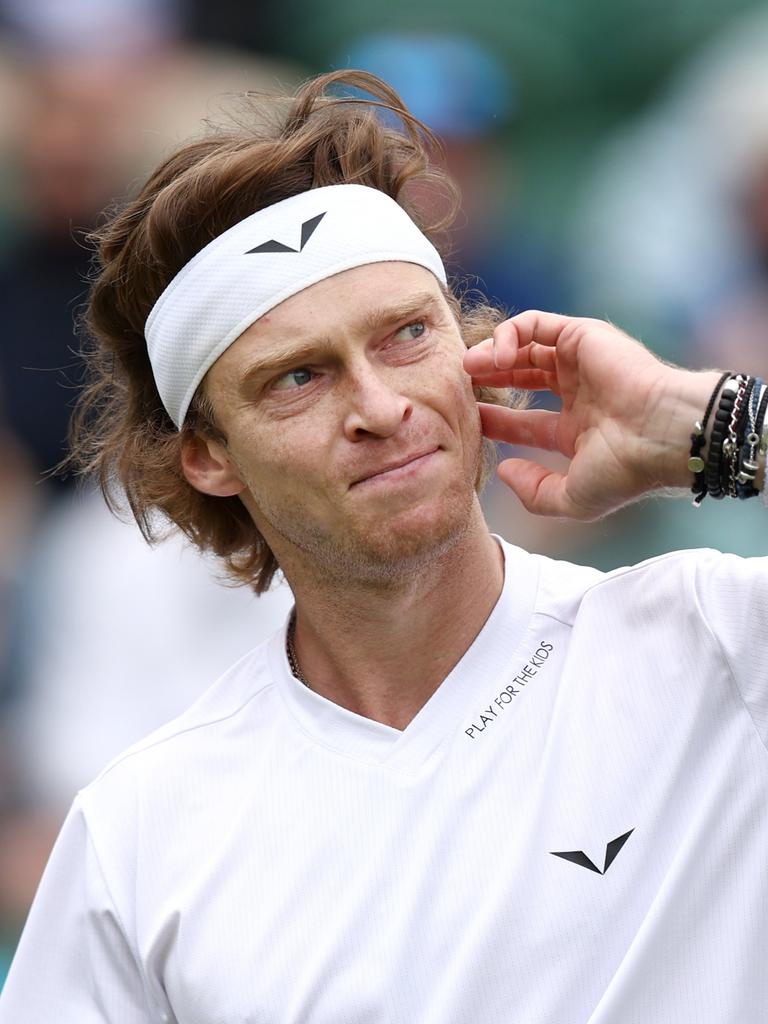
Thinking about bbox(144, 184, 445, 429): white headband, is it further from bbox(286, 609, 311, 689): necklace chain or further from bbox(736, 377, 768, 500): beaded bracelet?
bbox(736, 377, 768, 500): beaded bracelet

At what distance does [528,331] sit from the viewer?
2.89m

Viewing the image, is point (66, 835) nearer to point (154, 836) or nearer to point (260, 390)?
point (154, 836)

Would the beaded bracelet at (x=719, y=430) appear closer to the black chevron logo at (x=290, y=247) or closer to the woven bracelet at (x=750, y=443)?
the woven bracelet at (x=750, y=443)

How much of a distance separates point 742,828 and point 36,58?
476 cm

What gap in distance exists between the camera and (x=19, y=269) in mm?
5863

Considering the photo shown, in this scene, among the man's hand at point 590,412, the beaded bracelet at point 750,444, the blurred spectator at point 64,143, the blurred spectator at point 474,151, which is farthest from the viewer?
the blurred spectator at point 474,151

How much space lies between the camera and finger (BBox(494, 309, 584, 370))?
9.27 ft

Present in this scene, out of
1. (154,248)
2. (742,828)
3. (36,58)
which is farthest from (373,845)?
(36,58)

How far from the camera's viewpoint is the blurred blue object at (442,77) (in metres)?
5.89

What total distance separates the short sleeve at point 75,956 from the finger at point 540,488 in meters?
1.12

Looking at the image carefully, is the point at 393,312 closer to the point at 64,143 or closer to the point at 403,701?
the point at 403,701

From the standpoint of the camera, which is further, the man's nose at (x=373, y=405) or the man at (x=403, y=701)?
the man's nose at (x=373, y=405)

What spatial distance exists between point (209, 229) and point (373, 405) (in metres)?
0.66

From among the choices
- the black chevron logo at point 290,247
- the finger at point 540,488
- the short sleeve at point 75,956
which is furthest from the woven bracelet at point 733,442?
the short sleeve at point 75,956
